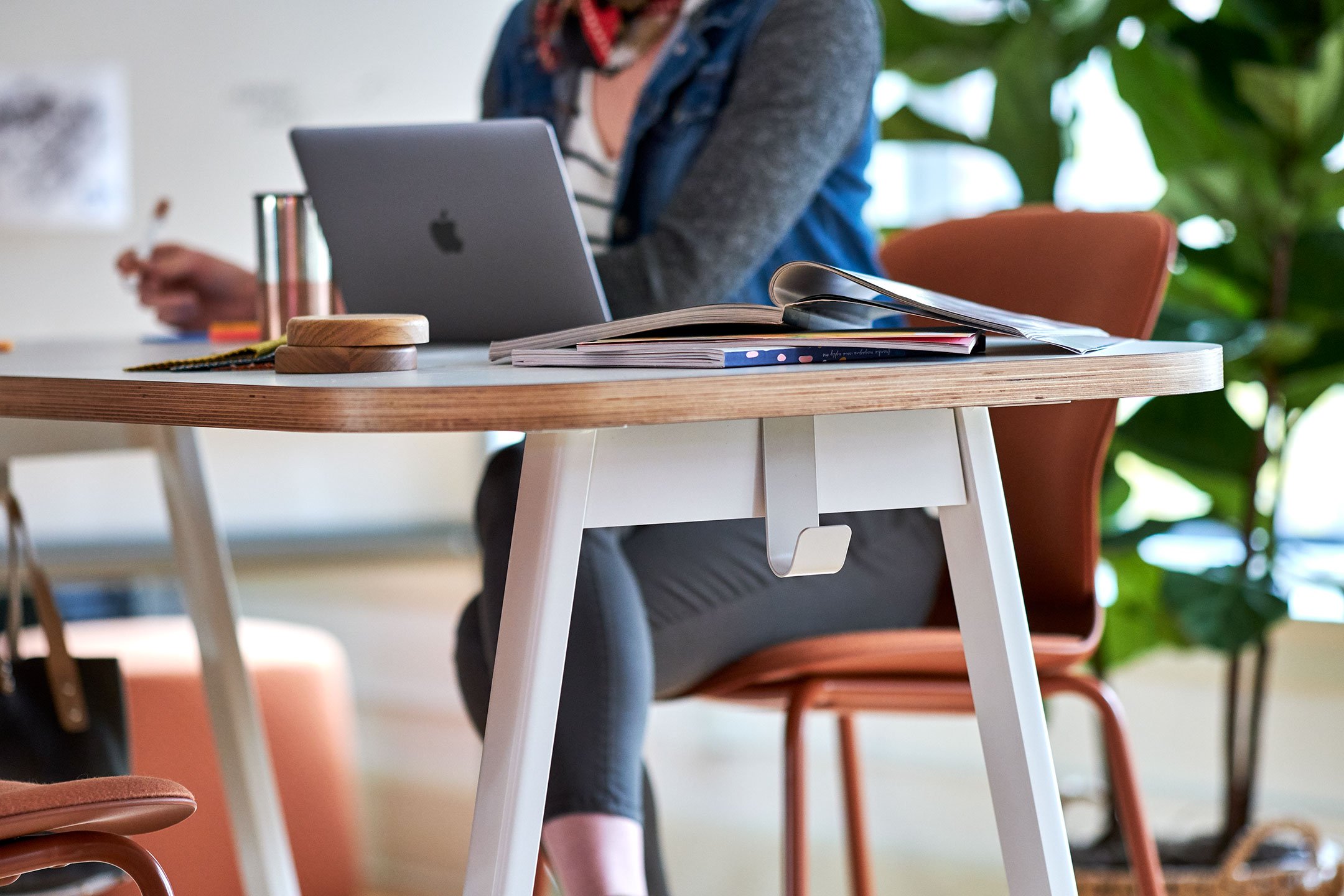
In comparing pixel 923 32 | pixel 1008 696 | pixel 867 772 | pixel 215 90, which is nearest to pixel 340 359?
pixel 1008 696

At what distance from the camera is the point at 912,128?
1.99 metres

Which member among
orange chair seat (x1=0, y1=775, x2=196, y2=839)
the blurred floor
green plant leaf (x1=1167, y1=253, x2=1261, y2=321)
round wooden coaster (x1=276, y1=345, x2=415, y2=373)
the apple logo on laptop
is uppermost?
the apple logo on laptop

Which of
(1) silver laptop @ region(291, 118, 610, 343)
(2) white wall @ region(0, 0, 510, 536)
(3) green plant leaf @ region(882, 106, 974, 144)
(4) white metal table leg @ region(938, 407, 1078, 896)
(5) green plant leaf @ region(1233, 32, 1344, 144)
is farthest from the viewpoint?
(2) white wall @ region(0, 0, 510, 536)

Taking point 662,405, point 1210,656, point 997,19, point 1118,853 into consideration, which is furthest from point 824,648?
point 1210,656

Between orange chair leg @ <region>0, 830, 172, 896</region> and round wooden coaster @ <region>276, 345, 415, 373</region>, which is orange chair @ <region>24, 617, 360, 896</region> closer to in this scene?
orange chair leg @ <region>0, 830, 172, 896</region>

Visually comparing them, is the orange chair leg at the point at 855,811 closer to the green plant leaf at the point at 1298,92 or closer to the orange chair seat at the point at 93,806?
the orange chair seat at the point at 93,806

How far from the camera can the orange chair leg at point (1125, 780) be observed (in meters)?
1.16

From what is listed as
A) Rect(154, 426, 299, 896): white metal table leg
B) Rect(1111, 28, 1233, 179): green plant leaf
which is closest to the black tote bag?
Rect(154, 426, 299, 896): white metal table leg

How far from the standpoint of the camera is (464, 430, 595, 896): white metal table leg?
2.25 ft

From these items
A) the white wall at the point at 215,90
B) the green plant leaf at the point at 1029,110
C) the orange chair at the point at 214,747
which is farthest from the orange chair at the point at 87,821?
the white wall at the point at 215,90

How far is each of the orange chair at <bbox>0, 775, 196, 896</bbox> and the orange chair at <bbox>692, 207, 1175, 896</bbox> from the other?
20.2 inches

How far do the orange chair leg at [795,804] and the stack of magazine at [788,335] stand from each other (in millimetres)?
494

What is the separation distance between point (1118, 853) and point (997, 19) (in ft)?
3.76

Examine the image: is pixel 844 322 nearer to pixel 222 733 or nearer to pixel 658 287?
pixel 658 287
